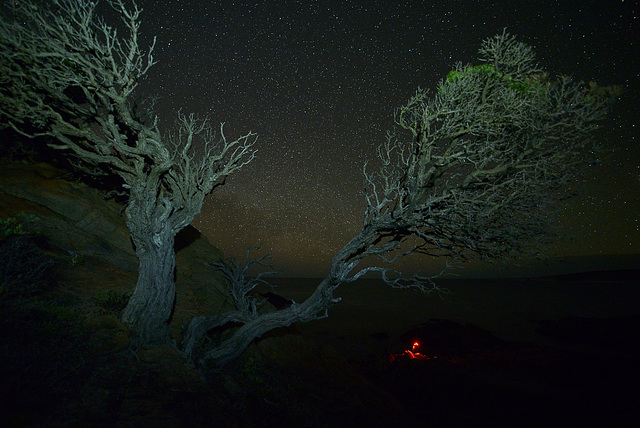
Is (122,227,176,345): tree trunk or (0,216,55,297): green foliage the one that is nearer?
(0,216,55,297): green foliage

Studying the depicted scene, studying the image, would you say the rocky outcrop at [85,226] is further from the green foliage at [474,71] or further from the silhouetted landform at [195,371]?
the green foliage at [474,71]

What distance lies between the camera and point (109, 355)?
5.78 meters

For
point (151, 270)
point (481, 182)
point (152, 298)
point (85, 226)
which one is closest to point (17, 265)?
point (151, 270)

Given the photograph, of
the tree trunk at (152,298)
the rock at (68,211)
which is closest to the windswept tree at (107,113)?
the tree trunk at (152,298)

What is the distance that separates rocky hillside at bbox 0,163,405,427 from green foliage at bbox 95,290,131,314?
0.11 ft

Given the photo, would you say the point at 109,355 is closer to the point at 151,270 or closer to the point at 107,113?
the point at 151,270

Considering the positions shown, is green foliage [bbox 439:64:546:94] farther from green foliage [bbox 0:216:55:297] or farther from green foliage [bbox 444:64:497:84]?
green foliage [bbox 0:216:55:297]

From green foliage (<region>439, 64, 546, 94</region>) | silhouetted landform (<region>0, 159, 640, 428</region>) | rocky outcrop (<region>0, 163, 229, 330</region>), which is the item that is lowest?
silhouetted landform (<region>0, 159, 640, 428</region>)

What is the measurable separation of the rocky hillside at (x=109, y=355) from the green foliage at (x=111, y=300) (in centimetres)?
3

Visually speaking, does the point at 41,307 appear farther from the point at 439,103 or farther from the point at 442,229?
the point at 439,103

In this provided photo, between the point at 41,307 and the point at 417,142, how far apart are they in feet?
33.6

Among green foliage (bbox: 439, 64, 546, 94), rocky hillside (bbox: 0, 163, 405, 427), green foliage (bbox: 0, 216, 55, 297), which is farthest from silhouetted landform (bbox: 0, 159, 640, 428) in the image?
green foliage (bbox: 439, 64, 546, 94)

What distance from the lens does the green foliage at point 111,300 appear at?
308 inches

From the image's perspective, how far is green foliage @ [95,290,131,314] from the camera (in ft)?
25.6
